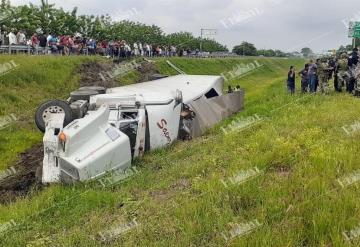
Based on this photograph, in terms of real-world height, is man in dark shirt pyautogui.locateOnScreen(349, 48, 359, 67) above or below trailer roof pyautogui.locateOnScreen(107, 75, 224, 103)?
above

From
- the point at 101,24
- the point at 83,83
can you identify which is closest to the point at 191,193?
the point at 83,83

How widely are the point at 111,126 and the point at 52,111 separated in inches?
65.1

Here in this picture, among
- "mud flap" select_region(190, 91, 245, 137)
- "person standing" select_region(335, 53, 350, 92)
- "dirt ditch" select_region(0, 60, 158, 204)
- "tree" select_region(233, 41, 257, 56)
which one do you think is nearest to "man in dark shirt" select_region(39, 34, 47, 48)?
"mud flap" select_region(190, 91, 245, 137)

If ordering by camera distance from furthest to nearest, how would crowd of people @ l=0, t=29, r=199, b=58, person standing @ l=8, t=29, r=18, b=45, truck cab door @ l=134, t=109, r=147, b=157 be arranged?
crowd of people @ l=0, t=29, r=199, b=58 < person standing @ l=8, t=29, r=18, b=45 < truck cab door @ l=134, t=109, r=147, b=157

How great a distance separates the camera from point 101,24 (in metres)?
40.8

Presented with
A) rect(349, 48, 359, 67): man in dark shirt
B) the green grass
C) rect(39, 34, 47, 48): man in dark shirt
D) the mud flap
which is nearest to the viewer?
the mud flap

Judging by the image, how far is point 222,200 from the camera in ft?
17.9

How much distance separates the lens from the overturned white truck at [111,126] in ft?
24.3

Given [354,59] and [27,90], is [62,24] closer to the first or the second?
[27,90]

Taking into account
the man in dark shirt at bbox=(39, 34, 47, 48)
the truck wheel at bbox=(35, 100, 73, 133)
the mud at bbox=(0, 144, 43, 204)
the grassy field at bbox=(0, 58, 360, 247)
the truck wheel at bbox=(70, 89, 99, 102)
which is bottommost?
the mud at bbox=(0, 144, 43, 204)

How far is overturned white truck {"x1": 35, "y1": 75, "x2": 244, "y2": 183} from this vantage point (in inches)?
292

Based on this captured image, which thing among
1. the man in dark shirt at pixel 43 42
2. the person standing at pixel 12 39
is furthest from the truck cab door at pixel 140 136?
the man in dark shirt at pixel 43 42

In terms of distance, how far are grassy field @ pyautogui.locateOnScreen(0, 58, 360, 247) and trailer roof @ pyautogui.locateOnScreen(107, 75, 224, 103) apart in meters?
1.48

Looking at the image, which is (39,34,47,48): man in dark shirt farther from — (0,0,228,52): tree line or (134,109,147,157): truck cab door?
(134,109,147,157): truck cab door
